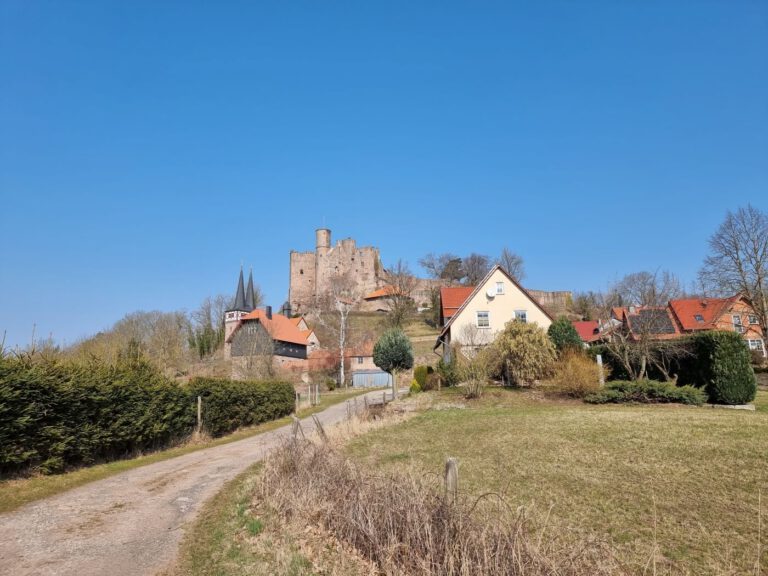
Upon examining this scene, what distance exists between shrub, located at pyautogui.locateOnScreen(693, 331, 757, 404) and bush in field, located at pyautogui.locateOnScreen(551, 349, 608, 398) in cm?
390

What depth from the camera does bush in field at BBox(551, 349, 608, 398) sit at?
19172 millimetres

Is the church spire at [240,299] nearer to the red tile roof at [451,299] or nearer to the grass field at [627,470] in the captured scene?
the red tile roof at [451,299]

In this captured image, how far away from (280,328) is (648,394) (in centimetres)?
4571

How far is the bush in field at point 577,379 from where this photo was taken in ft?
62.9

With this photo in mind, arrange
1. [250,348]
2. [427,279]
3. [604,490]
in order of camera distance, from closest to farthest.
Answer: [604,490] < [250,348] < [427,279]

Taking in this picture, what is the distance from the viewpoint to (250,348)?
46.1 m

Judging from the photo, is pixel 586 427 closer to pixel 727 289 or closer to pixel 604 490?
pixel 604 490

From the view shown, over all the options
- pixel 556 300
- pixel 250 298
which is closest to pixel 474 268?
pixel 556 300

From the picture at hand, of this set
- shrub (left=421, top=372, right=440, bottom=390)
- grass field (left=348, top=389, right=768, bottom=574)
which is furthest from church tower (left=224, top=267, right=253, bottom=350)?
grass field (left=348, top=389, right=768, bottom=574)

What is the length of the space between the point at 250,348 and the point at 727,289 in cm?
4035

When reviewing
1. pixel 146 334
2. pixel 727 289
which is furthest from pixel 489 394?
pixel 146 334

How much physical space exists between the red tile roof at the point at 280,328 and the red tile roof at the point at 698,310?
135 ft

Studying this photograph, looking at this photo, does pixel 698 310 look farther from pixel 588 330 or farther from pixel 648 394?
pixel 648 394

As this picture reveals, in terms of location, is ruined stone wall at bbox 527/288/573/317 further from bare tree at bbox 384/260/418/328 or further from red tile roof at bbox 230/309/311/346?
red tile roof at bbox 230/309/311/346
